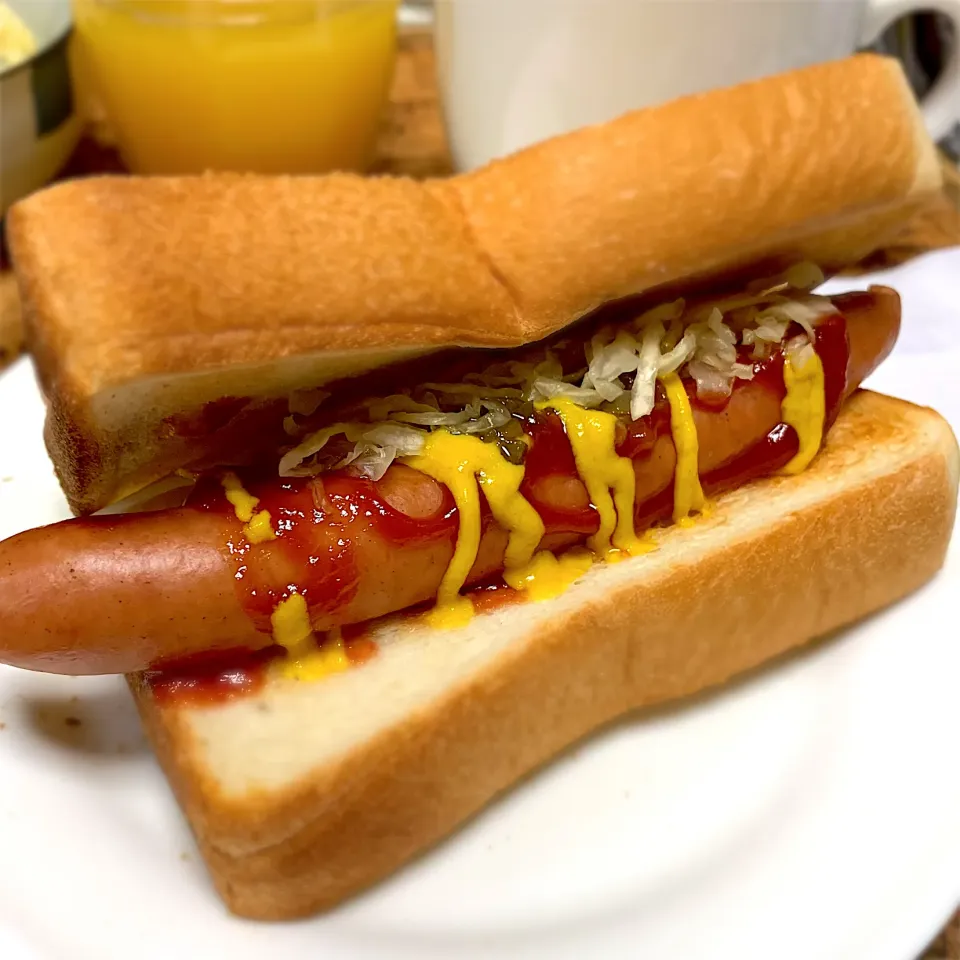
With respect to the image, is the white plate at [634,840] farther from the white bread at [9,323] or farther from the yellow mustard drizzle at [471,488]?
the white bread at [9,323]

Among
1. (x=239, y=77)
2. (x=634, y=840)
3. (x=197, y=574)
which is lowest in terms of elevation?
(x=634, y=840)

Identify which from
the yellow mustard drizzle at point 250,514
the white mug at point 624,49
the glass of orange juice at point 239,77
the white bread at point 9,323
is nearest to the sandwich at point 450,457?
the yellow mustard drizzle at point 250,514

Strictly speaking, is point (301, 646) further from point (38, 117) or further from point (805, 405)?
point (38, 117)

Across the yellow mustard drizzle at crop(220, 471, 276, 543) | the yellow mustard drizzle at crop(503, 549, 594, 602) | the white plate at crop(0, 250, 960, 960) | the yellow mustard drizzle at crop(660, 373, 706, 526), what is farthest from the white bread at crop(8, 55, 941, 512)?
the white plate at crop(0, 250, 960, 960)

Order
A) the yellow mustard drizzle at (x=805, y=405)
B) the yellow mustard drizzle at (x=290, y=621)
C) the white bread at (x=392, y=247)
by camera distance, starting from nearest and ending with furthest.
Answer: the white bread at (x=392, y=247) → the yellow mustard drizzle at (x=290, y=621) → the yellow mustard drizzle at (x=805, y=405)

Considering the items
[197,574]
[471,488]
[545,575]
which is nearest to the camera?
[197,574]

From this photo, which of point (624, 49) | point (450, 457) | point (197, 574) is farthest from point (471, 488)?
point (624, 49)
